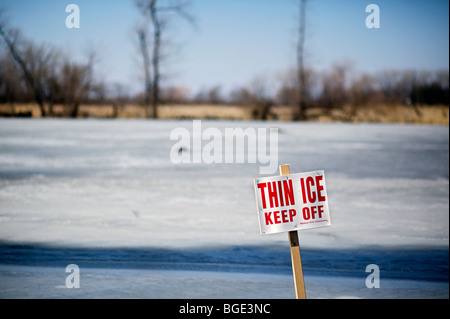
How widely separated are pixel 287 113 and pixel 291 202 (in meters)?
7.97

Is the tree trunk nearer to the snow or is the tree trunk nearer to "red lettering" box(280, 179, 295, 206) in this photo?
the snow

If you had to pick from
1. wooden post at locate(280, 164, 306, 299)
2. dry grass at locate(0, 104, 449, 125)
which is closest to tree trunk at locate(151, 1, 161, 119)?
dry grass at locate(0, 104, 449, 125)

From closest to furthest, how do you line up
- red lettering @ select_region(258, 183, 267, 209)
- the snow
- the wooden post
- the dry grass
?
red lettering @ select_region(258, 183, 267, 209) < the wooden post < the snow < the dry grass

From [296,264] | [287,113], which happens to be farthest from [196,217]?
[287,113]

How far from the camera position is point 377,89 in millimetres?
10375

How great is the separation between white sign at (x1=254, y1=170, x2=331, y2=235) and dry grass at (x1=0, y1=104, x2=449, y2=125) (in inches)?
303

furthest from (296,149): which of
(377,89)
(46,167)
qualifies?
(46,167)

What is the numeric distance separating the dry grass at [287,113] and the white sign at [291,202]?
303 inches

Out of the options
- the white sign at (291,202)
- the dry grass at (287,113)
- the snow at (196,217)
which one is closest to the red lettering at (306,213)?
the white sign at (291,202)

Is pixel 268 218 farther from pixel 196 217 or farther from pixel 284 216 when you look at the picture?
pixel 196 217

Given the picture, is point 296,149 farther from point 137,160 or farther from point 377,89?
point 137,160

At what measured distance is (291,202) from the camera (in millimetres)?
2875

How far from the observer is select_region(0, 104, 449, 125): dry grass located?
10281mm

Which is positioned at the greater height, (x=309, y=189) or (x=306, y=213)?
(x=309, y=189)
